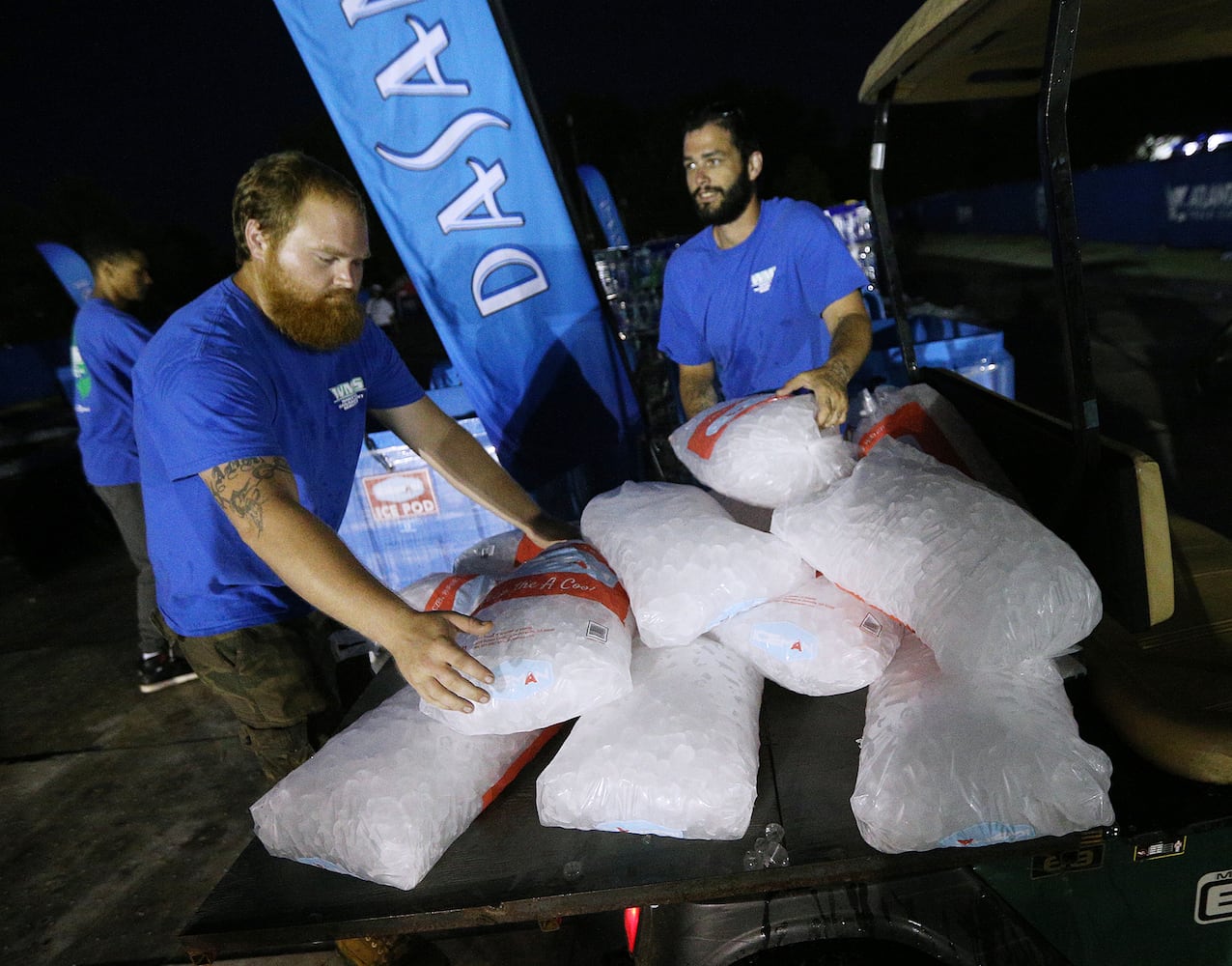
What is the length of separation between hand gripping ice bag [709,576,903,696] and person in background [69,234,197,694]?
339 cm

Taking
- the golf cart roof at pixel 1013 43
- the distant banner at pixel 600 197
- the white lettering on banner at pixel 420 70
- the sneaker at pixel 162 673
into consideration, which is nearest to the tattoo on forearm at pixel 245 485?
the golf cart roof at pixel 1013 43

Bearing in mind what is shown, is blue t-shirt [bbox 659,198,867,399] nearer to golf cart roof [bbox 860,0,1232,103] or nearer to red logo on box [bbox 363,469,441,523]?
golf cart roof [bbox 860,0,1232,103]

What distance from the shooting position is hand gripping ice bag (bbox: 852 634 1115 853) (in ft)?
3.68

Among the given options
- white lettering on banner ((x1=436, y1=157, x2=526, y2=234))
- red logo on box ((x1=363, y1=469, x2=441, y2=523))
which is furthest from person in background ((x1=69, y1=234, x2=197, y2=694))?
white lettering on banner ((x1=436, y1=157, x2=526, y2=234))

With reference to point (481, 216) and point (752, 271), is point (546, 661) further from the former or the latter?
point (481, 216)

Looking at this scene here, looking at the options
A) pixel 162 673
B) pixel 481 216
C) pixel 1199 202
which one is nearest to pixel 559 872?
pixel 481 216

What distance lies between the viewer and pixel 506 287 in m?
3.34

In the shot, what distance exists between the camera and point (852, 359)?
2355 mm

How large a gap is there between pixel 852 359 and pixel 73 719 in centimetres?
472

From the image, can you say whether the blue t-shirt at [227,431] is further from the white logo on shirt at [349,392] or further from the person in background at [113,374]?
the person in background at [113,374]

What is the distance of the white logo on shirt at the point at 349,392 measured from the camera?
83.7 inches

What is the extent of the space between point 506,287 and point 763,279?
47.9 inches

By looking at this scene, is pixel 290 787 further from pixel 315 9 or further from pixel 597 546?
pixel 315 9

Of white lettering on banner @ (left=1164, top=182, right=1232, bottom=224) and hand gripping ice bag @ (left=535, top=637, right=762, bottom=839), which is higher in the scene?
hand gripping ice bag @ (left=535, top=637, right=762, bottom=839)
